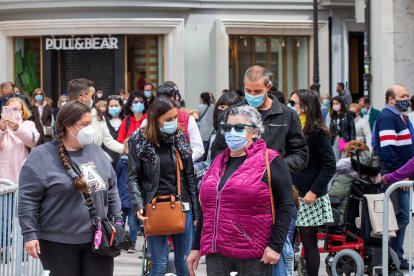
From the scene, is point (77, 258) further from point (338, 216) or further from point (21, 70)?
point (21, 70)

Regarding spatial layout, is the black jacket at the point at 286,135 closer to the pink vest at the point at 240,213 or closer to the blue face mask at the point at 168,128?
the blue face mask at the point at 168,128

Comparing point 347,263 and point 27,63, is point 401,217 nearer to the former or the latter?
point 347,263

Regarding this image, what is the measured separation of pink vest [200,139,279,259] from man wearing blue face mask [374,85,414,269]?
5118 millimetres

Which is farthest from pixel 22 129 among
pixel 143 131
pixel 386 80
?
pixel 386 80

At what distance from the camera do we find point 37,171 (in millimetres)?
7887

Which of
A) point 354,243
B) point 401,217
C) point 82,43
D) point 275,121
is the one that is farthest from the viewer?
point 82,43

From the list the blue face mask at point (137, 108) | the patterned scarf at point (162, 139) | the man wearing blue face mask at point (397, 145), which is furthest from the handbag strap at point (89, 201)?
the blue face mask at point (137, 108)

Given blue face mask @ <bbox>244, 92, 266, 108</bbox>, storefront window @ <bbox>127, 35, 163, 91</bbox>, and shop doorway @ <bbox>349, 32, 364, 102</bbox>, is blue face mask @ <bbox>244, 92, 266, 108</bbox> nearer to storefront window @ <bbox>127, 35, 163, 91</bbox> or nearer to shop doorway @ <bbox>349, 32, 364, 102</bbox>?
storefront window @ <bbox>127, 35, 163, 91</bbox>

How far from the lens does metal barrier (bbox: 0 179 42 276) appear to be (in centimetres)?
947

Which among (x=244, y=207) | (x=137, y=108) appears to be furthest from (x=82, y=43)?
(x=244, y=207)

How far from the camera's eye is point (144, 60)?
3206 centimetres

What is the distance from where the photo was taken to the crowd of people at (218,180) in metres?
7.52

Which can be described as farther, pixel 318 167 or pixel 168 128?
pixel 318 167

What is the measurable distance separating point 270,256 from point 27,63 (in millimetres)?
25998
